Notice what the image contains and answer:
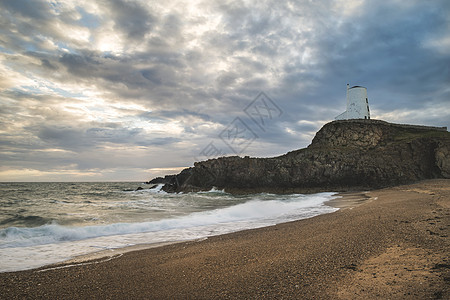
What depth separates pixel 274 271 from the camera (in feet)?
11.0

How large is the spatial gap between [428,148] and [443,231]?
2834 centimetres

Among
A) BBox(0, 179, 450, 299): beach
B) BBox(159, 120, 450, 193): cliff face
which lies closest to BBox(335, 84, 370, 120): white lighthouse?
BBox(159, 120, 450, 193): cliff face

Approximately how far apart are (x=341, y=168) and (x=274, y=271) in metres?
25.9

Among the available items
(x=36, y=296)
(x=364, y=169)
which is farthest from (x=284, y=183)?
(x=36, y=296)

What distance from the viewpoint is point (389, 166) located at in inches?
1035

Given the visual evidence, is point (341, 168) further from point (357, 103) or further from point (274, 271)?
point (274, 271)

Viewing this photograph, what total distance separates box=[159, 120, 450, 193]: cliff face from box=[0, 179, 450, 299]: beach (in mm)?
21802

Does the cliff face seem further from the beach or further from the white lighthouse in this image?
the beach

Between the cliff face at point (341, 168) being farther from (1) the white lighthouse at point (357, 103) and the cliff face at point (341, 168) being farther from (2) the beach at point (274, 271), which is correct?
(2) the beach at point (274, 271)

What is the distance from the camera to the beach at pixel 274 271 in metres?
2.70

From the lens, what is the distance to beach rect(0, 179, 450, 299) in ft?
8.84

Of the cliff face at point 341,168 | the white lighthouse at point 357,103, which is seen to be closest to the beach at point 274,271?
the cliff face at point 341,168

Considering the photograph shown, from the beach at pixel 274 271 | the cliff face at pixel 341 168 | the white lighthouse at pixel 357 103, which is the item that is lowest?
the beach at pixel 274 271

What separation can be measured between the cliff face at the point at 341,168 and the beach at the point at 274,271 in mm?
21802
